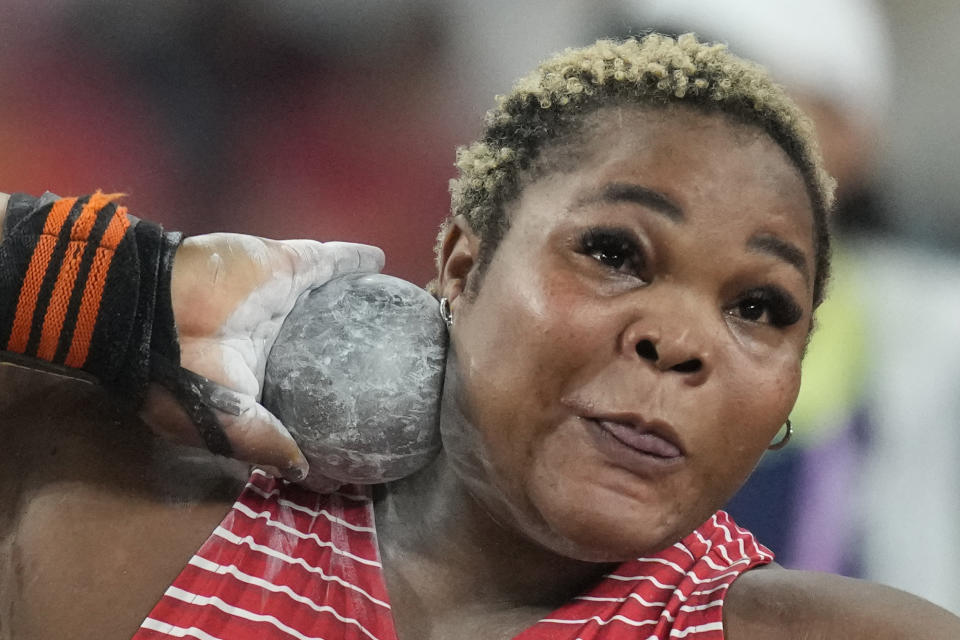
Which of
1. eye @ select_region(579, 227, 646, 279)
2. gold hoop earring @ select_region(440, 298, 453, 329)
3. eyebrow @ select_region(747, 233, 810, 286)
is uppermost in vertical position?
eyebrow @ select_region(747, 233, 810, 286)

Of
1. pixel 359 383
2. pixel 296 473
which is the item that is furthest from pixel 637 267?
pixel 296 473

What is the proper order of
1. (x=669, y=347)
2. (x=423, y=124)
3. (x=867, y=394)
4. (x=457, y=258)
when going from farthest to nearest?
(x=867, y=394) → (x=423, y=124) → (x=457, y=258) → (x=669, y=347)

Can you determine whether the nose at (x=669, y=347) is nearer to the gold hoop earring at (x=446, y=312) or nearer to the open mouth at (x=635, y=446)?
the open mouth at (x=635, y=446)

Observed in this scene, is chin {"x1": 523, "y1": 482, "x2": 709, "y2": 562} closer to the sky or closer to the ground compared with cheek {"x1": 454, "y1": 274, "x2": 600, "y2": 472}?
closer to the ground

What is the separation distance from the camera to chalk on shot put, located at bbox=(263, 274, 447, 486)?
859 millimetres

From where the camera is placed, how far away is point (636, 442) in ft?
2.47

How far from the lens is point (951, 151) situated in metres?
1.46

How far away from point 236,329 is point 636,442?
0.39m

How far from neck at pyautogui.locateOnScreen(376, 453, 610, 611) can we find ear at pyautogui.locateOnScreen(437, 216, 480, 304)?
0.60 ft

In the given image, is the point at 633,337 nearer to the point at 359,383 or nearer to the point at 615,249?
the point at 615,249

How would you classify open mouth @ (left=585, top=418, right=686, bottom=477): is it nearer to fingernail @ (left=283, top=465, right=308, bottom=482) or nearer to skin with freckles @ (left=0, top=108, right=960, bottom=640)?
skin with freckles @ (left=0, top=108, right=960, bottom=640)

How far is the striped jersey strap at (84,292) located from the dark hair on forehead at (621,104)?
0.33 m

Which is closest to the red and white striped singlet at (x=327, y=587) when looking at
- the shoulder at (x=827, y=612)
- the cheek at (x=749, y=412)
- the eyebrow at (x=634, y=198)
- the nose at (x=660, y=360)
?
the shoulder at (x=827, y=612)

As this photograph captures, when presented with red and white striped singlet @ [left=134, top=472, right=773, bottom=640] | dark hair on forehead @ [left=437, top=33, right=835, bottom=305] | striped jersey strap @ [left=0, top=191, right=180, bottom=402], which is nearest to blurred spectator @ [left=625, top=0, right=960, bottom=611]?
dark hair on forehead @ [left=437, top=33, right=835, bottom=305]
